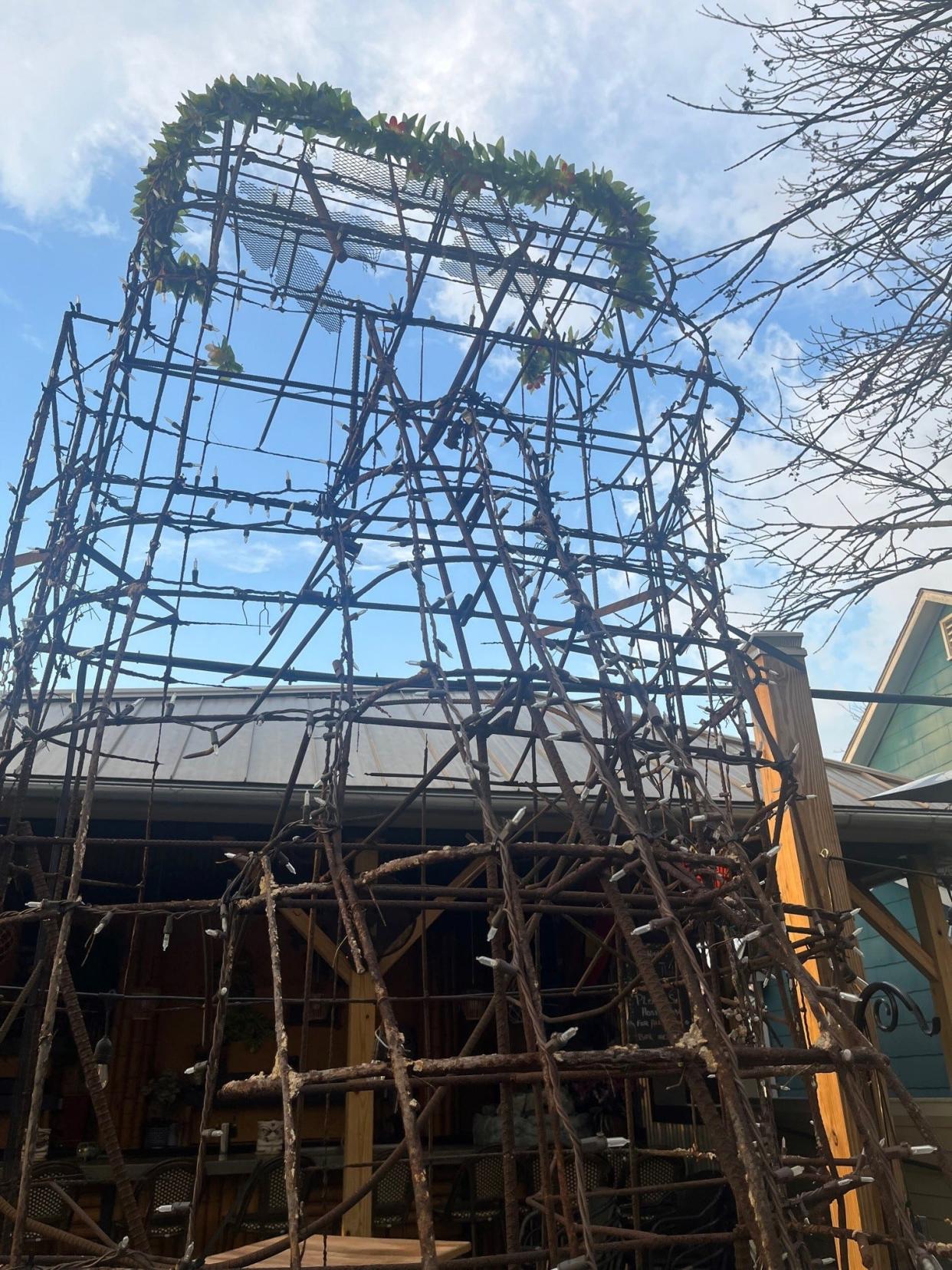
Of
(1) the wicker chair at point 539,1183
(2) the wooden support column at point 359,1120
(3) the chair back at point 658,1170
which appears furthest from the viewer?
(3) the chair back at point 658,1170

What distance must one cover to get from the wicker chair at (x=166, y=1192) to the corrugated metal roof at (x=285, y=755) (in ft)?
8.98

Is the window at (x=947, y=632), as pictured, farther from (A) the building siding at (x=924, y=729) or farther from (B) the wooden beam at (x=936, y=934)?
(B) the wooden beam at (x=936, y=934)

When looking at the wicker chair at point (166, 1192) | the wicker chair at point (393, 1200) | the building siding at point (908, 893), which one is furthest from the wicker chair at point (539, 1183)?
the building siding at point (908, 893)

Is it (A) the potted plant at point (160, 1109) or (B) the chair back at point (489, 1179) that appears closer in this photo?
(B) the chair back at point (489, 1179)

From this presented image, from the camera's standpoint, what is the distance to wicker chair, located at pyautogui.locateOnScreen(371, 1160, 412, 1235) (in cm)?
691

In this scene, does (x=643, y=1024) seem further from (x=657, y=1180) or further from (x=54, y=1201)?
(x=54, y=1201)

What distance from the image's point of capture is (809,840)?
4812 mm

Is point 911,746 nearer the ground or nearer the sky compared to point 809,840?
nearer the sky

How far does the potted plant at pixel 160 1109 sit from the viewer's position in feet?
26.5

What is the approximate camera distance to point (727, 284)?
4371 millimetres

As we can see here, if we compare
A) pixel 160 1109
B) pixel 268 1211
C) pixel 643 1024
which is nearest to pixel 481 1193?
pixel 268 1211

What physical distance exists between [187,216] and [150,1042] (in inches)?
271

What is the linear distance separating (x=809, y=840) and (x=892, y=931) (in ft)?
9.89

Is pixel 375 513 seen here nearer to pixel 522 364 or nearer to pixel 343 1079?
pixel 522 364
